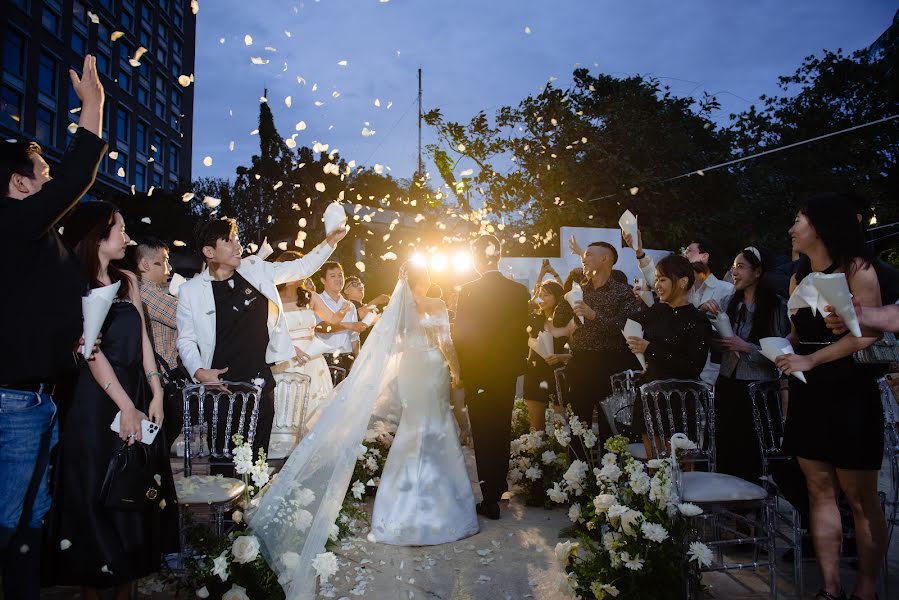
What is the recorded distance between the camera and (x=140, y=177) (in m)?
45.2

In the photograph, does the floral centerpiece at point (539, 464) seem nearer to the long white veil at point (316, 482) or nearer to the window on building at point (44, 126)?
the long white veil at point (316, 482)

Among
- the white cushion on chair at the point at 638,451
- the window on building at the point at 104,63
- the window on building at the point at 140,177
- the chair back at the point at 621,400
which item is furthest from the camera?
the window on building at the point at 140,177

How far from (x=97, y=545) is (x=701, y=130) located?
19.8 metres

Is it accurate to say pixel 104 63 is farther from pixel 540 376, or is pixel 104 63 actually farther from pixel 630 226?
pixel 630 226

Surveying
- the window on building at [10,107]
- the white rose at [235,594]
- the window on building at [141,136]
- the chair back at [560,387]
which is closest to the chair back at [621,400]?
the chair back at [560,387]

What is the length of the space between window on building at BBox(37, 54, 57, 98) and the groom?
37333 mm

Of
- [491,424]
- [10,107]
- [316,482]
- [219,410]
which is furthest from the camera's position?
[10,107]

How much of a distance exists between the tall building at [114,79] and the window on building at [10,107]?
0.05 metres

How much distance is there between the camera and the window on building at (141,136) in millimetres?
44625

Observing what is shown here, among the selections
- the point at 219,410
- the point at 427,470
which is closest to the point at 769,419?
the point at 427,470

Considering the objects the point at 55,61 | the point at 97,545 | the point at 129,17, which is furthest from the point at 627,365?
the point at 129,17

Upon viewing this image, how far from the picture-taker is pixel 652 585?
9.40 feet

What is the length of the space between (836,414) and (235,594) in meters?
2.80

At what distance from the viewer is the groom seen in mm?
5082
